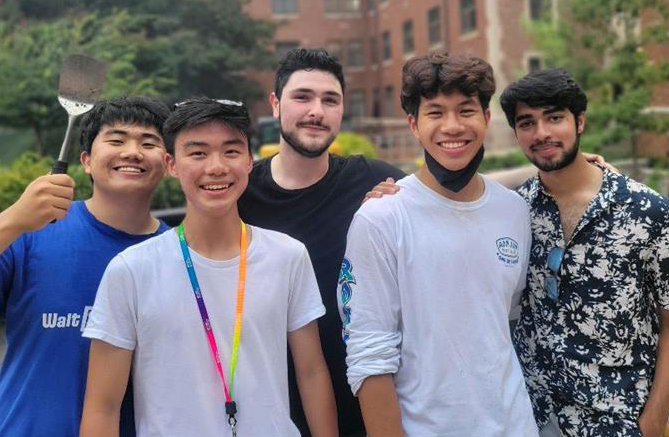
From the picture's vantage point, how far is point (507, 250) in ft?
7.56

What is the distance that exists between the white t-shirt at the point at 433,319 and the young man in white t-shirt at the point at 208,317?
199 millimetres

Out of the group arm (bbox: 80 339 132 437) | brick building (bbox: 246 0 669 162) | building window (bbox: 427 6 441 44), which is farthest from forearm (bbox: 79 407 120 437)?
building window (bbox: 427 6 441 44)

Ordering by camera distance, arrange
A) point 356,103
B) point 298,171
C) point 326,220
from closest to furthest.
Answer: point 326,220
point 298,171
point 356,103

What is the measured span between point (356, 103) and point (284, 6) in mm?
7685

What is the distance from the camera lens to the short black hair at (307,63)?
115 inches

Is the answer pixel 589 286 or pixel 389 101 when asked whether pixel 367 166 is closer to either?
pixel 589 286

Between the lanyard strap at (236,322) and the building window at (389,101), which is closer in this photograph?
the lanyard strap at (236,322)

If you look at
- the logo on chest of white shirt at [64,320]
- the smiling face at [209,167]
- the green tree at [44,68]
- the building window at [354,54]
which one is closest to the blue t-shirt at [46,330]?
the logo on chest of white shirt at [64,320]

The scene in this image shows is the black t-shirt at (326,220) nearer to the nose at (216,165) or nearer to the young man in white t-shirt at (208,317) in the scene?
the young man in white t-shirt at (208,317)

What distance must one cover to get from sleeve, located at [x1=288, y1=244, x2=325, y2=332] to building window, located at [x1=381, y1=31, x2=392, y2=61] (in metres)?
38.1

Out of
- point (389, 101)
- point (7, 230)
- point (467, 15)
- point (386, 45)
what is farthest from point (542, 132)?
point (386, 45)

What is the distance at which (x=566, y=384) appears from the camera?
246 centimetres

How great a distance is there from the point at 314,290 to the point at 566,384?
104cm

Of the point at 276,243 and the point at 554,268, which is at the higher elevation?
the point at 276,243
